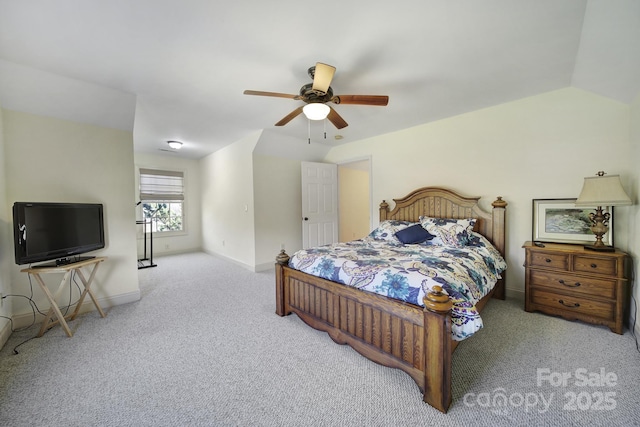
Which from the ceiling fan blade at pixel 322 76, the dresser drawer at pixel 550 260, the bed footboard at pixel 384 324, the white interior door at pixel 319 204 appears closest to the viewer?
the bed footboard at pixel 384 324

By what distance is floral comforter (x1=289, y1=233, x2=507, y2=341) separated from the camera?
1.62 metres

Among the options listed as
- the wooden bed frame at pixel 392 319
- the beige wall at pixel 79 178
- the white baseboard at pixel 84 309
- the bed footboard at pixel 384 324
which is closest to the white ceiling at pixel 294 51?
the beige wall at pixel 79 178

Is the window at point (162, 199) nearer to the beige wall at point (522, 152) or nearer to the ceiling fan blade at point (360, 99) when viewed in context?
the ceiling fan blade at point (360, 99)

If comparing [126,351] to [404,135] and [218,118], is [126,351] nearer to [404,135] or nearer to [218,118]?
[218,118]

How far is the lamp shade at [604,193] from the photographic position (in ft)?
7.14

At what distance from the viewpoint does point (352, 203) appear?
663 cm

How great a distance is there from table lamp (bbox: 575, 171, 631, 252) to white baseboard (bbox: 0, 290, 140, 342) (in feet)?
16.8

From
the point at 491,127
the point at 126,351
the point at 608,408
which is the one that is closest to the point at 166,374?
the point at 126,351

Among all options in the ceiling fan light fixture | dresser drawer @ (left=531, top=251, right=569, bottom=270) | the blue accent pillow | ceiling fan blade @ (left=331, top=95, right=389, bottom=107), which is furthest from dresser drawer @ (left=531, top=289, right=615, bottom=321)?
the ceiling fan light fixture

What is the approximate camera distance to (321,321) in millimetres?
2242

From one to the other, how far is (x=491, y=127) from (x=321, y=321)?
127 inches

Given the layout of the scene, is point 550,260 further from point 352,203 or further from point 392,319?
point 352,203

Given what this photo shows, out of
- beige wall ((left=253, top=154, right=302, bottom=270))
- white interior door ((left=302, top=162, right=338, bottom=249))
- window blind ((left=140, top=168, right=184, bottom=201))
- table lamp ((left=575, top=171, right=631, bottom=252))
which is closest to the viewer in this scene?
table lamp ((left=575, top=171, right=631, bottom=252))

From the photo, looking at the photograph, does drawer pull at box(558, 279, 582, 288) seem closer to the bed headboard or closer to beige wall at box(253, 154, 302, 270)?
the bed headboard
